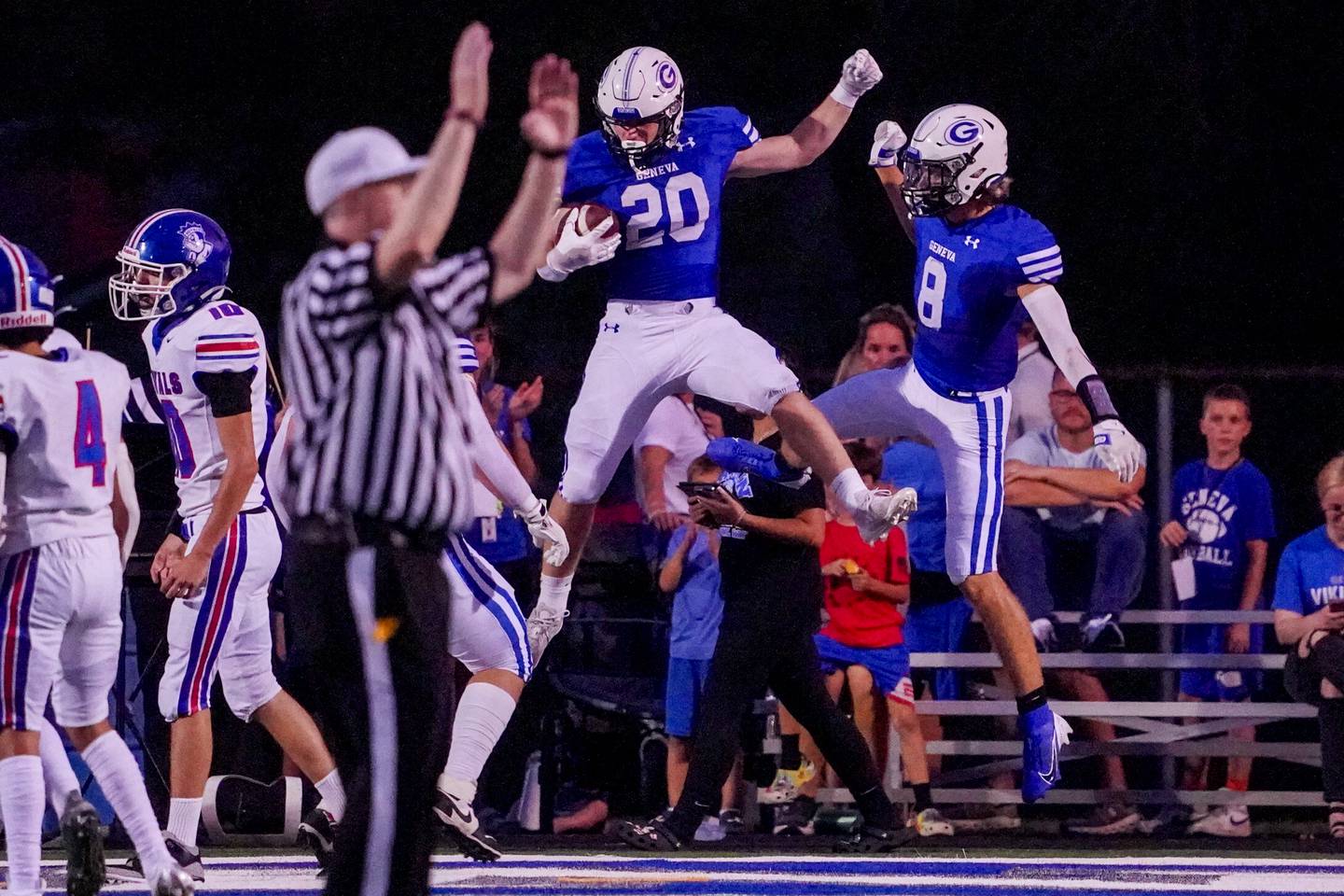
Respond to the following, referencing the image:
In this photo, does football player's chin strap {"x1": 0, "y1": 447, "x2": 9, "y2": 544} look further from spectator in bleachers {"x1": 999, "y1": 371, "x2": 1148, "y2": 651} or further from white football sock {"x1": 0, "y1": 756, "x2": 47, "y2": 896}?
spectator in bleachers {"x1": 999, "y1": 371, "x2": 1148, "y2": 651}

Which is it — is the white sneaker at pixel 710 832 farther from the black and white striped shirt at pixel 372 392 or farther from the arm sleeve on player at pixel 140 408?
the black and white striped shirt at pixel 372 392

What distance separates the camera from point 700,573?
7.89 metres

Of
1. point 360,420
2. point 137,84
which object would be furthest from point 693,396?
point 360,420

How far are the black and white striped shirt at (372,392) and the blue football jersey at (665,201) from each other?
2847 millimetres

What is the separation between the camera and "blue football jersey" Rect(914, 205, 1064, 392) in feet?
22.6

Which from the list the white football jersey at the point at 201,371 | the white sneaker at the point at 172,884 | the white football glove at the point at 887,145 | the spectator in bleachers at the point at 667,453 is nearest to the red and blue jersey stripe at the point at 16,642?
the white sneaker at the point at 172,884

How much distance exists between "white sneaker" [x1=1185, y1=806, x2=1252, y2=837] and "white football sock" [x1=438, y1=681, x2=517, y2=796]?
3258mm

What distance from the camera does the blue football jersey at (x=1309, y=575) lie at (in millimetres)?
7855

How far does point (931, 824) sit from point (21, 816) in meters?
3.77

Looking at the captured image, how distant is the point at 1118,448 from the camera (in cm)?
644

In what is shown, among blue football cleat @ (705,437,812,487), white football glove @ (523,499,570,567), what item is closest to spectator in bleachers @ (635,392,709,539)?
blue football cleat @ (705,437,812,487)

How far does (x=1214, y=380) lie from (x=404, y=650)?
5.41 metres

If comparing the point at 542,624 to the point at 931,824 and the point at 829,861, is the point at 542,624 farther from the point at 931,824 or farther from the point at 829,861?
the point at 931,824

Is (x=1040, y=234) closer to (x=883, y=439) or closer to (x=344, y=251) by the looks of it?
(x=883, y=439)
